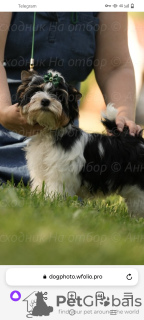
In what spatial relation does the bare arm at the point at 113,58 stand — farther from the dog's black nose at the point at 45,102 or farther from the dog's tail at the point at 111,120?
the dog's black nose at the point at 45,102

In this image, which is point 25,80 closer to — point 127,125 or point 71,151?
point 71,151

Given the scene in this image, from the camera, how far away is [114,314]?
2.46 metres

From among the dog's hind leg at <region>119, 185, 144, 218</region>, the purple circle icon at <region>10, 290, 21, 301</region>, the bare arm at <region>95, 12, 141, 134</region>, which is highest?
the bare arm at <region>95, 12, 141, 134</region>

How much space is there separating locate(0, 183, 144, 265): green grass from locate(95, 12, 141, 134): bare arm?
1.96 m

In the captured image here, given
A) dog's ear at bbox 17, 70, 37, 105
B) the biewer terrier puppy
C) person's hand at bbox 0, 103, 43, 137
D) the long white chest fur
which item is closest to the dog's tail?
the biewer terrier puppy

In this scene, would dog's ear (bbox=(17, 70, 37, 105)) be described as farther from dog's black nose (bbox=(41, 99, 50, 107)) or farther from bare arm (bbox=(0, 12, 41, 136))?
dog's black nose (bbox=(41, 99, 50, 107))

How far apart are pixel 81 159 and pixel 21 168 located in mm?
1315

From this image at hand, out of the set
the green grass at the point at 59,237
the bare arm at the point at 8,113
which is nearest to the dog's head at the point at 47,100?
the bare arm at the point at 8,113

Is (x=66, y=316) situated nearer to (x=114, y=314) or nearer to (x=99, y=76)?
(x=114, y=314)

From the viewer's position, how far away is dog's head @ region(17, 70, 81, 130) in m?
3.78

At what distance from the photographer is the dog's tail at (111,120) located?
170 inches

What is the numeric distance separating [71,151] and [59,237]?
1503 mm


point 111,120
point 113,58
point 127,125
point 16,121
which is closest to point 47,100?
point 16,121

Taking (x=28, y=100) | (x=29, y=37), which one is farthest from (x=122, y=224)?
(x=29, y=37)
